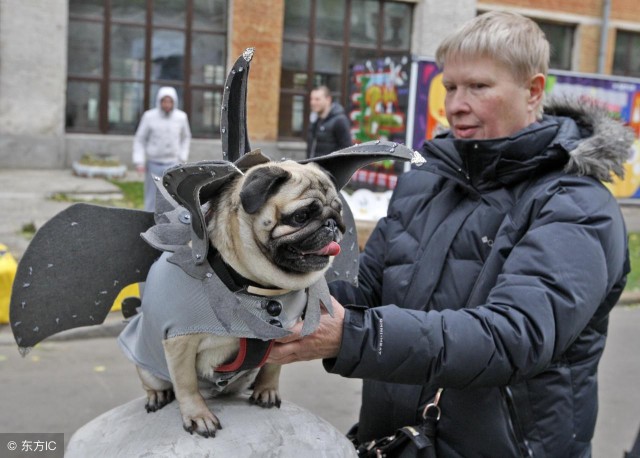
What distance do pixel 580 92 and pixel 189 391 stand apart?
901 centimetres

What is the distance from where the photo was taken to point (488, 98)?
2.00 meters

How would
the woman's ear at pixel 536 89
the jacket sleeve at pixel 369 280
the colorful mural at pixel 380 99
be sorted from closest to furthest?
the woman's ear at pixel 536 89 < the jacket sleeve at pixel 369 280 < the colorful mural at pixel 380 99

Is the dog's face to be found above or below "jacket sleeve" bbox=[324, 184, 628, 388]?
above

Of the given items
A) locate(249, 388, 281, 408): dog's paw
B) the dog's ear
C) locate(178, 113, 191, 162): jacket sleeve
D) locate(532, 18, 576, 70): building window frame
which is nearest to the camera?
the dog's ear

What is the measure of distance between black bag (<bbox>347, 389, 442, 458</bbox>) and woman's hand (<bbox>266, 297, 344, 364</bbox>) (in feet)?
1.27

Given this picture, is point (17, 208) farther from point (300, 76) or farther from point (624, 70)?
point (624, 70)

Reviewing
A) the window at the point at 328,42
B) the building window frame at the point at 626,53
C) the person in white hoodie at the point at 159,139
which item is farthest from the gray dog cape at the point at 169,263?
the building window frame at the point at 626,53

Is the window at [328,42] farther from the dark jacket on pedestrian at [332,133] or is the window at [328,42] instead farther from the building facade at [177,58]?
the dark jacket on pedestrian at [332,133]

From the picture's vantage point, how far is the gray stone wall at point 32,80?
13641mm

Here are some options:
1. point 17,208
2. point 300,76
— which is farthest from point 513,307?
point 300,76

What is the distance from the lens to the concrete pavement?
4668 millimetres

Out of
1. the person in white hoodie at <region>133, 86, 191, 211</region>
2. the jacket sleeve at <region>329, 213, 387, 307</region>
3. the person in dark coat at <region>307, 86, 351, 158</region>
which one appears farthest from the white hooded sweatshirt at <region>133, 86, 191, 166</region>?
the jacket sleeve at <region>329, 213, 387, 307</region>

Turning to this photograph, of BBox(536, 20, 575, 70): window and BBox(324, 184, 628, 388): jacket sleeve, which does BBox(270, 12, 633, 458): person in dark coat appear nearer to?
BBox(324, 184, 628, 388): jacket sleeve

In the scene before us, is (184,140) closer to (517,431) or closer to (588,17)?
(517,431)
